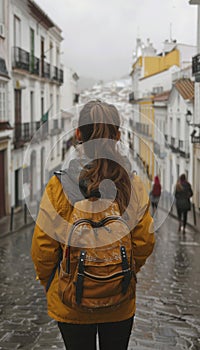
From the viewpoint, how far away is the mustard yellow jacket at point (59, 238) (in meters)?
2.38

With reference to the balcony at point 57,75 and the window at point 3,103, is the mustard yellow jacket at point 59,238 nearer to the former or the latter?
the window at point 3,103

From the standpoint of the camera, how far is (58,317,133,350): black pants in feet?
7.97

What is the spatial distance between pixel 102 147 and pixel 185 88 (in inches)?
811

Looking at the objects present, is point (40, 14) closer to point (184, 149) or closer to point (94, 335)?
point (184, 149)

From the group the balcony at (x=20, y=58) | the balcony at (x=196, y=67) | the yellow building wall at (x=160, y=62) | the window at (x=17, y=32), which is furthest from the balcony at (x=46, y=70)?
the yellow building wall at (x=160, y=62)

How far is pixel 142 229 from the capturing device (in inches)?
96.6

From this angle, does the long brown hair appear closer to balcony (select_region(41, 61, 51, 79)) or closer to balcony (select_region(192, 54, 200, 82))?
balcony (select_region(192, 54, 200, 82))

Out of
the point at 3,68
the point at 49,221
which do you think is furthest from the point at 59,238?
the point at 3,68

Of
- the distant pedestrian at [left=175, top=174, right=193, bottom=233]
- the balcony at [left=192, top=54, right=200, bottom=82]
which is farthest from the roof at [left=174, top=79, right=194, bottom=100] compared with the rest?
the distant pedestrian at [left=175, top=174, right=193, bottom=233]

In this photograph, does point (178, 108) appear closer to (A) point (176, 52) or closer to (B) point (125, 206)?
(A) point (176, 52)

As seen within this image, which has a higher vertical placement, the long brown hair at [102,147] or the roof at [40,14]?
the roof at [40,14]

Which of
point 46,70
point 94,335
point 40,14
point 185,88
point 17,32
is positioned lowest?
point 94,335

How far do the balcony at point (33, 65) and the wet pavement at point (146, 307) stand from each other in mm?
10538

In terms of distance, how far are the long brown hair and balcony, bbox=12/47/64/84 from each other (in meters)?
16.3
